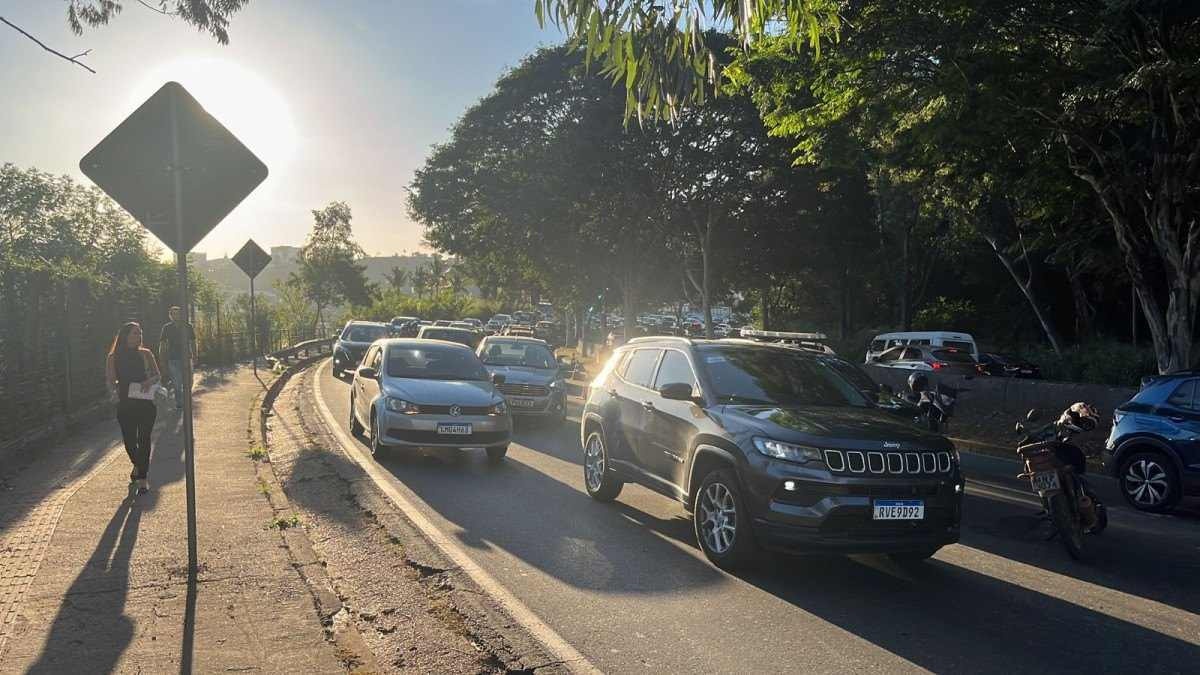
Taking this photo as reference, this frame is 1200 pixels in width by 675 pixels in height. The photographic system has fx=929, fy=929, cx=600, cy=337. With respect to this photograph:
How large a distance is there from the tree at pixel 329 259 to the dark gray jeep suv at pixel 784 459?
66533mm

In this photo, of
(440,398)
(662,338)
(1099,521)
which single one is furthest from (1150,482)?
(440,398)

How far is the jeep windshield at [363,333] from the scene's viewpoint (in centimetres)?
2719

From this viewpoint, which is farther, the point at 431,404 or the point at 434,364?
the point at 434,364

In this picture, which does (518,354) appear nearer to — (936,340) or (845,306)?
(936,340)

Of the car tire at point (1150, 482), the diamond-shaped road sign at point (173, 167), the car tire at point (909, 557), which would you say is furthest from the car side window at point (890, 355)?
the diamond-shaped road sign at point (173, 167)

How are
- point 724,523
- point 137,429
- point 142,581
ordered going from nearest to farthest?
point 142,581 → point 724,523 → point 137,429

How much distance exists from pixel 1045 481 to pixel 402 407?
7.14 meters

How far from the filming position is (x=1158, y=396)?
10.1 metres

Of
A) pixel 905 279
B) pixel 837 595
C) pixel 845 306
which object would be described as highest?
pixel 905 279

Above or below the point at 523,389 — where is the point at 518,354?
above

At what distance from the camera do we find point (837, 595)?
20.6 feet

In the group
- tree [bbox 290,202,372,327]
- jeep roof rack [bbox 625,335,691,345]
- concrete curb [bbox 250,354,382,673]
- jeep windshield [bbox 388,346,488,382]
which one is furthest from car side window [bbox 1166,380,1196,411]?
tree [bbox 290,202,372,327]

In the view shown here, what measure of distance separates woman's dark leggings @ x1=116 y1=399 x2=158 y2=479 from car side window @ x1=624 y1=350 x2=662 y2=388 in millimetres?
4749

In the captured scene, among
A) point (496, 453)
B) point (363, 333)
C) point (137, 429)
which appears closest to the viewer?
point (137, 429)
